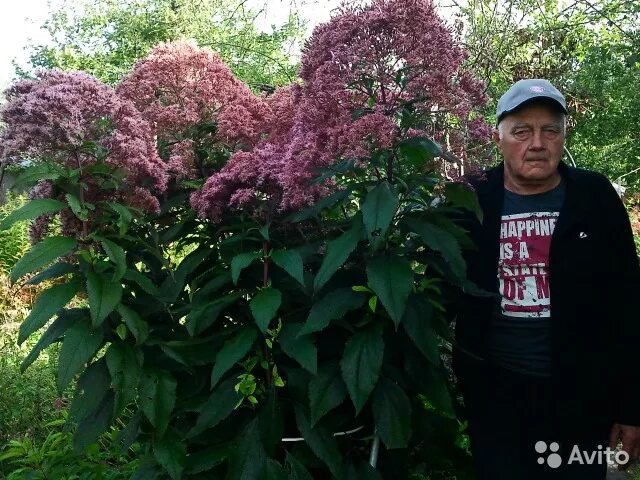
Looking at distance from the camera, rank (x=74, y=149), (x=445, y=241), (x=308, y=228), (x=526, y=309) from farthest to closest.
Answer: (x=526, y=309), (x=308, y=228), (x=74, y=149), (x=445, y=241)

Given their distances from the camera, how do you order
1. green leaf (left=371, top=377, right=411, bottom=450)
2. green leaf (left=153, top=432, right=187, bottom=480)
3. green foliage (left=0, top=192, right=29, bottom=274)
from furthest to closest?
green foliage (left=0, top=192, right=29, bottom=274) → green leaf (left=153, top=432, right=187, bottom=480) → green leaf (left=371, top=377, right=411, bottom=450)

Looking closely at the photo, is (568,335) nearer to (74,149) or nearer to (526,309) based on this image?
(526,309)

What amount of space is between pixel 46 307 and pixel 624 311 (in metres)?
1.80

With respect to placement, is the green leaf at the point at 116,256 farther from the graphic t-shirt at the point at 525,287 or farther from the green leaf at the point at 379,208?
the graphic t-shirt at the point at 525,287

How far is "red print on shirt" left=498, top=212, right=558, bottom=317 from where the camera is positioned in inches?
94.0

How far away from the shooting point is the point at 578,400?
2.36m

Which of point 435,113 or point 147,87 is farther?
point 147,87

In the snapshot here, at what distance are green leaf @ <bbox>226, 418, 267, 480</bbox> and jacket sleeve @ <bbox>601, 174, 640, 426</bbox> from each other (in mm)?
1191

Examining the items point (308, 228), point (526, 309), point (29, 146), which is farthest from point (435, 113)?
point (29, 146)

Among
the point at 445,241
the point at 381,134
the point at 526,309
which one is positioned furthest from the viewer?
the point at 526,309

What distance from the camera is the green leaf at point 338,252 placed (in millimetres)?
1881

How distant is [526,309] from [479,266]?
21 cm

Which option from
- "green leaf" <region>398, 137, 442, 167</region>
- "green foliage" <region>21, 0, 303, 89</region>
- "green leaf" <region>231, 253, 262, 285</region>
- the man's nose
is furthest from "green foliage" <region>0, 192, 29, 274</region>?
"green leaf" <region>398, 137, 442, 167</region>

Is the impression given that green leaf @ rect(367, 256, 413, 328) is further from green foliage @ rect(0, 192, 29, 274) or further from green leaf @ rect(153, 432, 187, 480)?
green foliage @ rect(0, 192, 29, 274)
